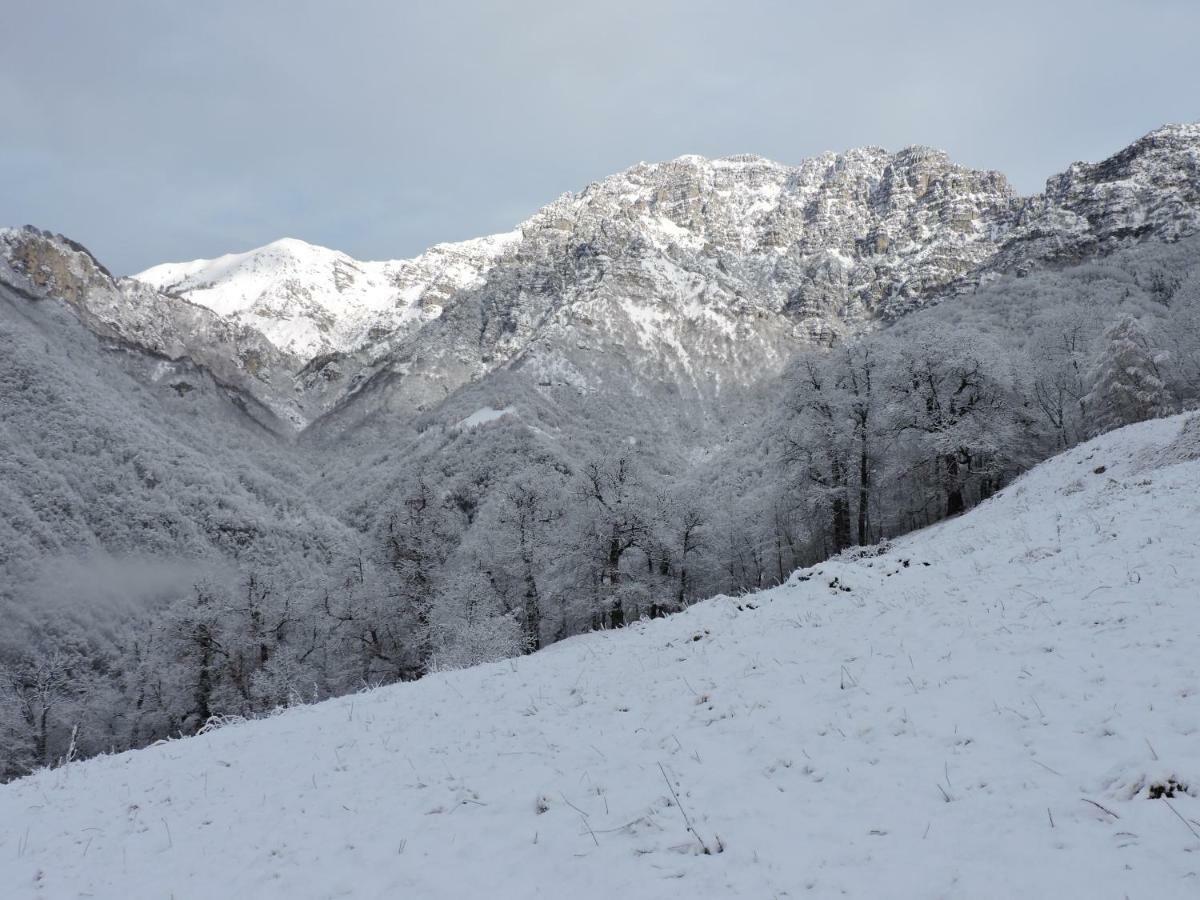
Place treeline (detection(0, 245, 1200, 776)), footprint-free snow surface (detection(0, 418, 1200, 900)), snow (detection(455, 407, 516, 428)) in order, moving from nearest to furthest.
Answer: footprint-free snow surface (detection(0, 418, 1200, 900)) → treeline (detection(0, 245, 1200, 776)) → snow (detection(455, 407, 516, 428))

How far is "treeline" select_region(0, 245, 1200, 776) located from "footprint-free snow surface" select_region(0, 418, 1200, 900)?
37.6ft

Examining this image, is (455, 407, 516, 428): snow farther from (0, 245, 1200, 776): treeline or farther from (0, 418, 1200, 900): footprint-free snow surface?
(0, 418, 1200, 900): footprint-free snow surface

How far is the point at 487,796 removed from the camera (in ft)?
31.0

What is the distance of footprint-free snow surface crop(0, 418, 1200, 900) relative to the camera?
251 inches

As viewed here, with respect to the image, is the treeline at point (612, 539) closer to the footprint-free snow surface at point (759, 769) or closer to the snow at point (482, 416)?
the footprint-free snow surface at point (759, 769)

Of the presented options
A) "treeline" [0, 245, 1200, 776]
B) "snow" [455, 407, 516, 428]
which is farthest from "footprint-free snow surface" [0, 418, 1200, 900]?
"snow" [455, 407, 516, 428]

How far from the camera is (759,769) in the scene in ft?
28.1

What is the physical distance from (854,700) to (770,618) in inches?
207

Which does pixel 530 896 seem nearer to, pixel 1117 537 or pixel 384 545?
pixel 1117 537

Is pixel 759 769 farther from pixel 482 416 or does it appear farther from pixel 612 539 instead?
pixel 482 416

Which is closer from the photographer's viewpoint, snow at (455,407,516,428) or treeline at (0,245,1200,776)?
treeline at (0,245,1200,776)

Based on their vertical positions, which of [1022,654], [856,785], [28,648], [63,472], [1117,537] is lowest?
[28,648]

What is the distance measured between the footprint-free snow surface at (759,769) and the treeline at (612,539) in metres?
11.5

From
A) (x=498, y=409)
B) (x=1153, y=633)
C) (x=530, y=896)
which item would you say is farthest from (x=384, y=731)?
(x=498, y=409)
